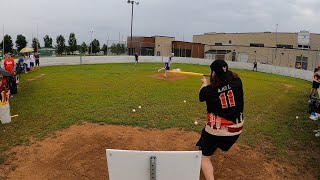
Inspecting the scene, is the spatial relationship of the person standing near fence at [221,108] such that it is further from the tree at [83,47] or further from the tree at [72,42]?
the tree at [72,42]

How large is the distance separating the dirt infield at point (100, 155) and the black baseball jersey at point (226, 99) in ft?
5.75

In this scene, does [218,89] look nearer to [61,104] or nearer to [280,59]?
[61,104]

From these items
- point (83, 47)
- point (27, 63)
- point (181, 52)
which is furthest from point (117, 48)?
point (27, 63)

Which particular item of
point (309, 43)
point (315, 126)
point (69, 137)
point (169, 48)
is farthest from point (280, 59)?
point (69, 137)

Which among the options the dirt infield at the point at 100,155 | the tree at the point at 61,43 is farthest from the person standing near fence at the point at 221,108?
the tree at the point at 61,43

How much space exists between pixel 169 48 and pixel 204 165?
154 ft

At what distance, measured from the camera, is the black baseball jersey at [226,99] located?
13.5ft

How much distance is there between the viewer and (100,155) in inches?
248

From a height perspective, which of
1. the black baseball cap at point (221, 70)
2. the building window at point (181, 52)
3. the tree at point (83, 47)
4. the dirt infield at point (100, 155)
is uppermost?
the tree at point (83, 47)

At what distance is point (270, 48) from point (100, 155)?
43.6m

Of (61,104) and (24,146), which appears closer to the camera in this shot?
(24,146)

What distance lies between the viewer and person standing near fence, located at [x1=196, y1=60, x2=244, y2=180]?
13.6ft

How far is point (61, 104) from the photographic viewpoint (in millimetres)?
11602

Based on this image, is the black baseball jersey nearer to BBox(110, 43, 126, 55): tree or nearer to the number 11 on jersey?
the number 11 on jersey
